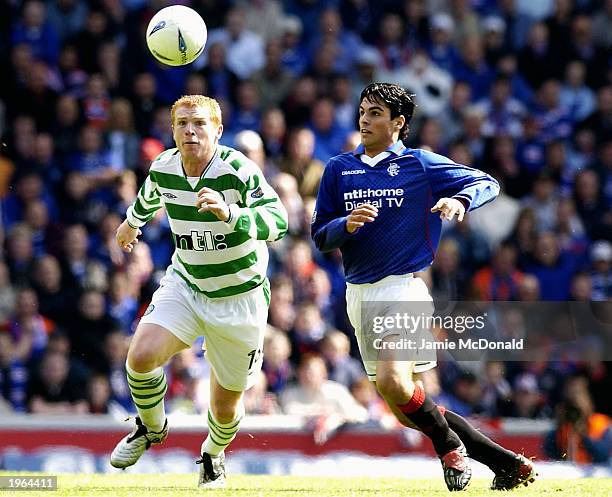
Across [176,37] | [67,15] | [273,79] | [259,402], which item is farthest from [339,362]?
[67,15]

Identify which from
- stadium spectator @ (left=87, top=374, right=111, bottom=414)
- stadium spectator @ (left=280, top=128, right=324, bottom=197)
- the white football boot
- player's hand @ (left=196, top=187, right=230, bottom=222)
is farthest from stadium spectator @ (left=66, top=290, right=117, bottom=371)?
player's hand @ (left=196, top=187, right=230, bottom=222)

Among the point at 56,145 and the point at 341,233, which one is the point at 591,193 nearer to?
the point at 56,145

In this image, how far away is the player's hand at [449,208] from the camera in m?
7.92

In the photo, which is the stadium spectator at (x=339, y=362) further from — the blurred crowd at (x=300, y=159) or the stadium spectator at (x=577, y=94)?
the stadium spectator at (x=577, y=94)

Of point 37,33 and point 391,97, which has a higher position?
point 37,33

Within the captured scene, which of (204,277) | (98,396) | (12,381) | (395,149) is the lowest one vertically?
(98,396)

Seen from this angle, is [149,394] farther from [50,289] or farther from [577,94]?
[577,94]

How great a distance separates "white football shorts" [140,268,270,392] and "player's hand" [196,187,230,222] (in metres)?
0.91

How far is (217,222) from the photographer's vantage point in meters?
8.45

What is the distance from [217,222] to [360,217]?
980 millimetres

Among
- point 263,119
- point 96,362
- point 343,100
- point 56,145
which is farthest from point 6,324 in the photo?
point 343,100

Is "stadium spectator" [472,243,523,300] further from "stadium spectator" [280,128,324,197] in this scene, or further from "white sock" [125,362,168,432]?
"white sock" [125,362,168,432]

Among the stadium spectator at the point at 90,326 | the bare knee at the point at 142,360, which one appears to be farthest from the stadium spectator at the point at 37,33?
the bare knee at the point at 142,360

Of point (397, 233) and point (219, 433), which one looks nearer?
point (397, 233)
